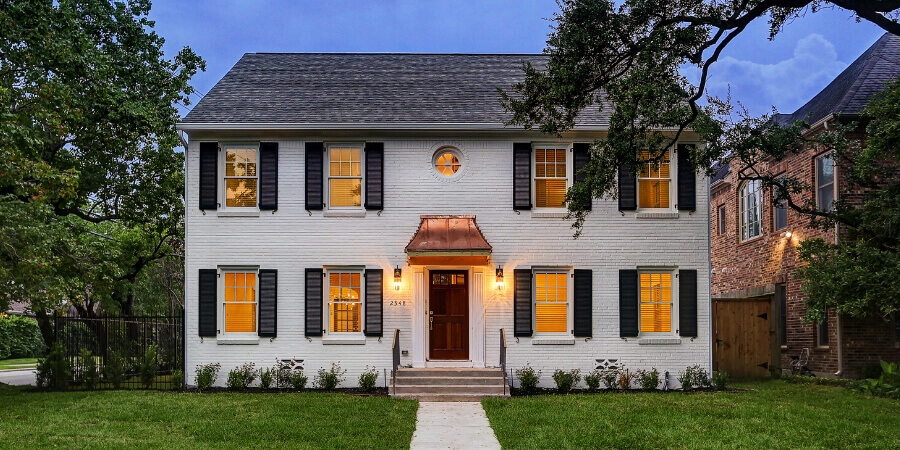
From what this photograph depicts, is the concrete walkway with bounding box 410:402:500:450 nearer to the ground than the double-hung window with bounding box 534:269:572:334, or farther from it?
nearer to the ground

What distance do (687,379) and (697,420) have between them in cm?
435

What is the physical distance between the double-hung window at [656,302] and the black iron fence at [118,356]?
9.39 m

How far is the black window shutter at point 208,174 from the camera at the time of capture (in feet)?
54.7

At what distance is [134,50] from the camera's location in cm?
1902

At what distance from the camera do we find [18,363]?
30266mm

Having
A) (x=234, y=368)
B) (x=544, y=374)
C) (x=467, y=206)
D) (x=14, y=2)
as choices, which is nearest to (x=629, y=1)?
(x=467, y=206)

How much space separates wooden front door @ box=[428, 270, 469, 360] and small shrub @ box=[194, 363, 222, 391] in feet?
14.0

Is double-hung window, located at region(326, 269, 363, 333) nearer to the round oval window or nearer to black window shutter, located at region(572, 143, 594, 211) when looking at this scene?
the round oval window

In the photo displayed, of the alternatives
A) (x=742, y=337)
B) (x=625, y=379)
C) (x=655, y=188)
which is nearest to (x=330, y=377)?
(x=625, y=379)

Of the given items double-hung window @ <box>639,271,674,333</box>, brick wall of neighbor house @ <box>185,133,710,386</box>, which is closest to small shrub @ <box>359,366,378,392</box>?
brick wall of neighbor house @ <box>185,133,710,386</box>

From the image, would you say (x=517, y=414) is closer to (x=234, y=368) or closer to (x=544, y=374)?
(x=544, y=374)

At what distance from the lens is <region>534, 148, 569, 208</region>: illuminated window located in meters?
16.9

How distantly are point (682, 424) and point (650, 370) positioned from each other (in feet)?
16.2

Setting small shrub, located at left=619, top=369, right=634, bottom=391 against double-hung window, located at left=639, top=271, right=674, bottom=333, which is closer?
small shrub, located at left=619, top=369, right=634, bottom=391
